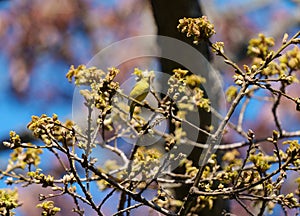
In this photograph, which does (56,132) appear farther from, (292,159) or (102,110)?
(292,159)

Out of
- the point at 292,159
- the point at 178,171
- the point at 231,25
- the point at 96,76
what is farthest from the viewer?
the point at 231,25

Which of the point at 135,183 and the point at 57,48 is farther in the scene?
the point at 57,48

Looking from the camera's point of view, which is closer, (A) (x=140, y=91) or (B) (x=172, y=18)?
(A) (x=140, y=91)

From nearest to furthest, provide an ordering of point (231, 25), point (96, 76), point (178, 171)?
point (96, 76)
point (178, 171)
point (231, 25)

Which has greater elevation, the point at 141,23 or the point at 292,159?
the point at 141,23

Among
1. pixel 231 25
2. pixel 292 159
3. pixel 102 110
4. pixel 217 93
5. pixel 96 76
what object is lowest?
pixel 292 159

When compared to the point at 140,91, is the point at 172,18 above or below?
above

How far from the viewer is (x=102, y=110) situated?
746 mm

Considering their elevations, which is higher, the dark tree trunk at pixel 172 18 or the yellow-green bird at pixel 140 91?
the dark tree trunk at pixel 172 18

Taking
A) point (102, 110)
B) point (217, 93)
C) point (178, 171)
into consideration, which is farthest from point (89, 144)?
point (217, 93)

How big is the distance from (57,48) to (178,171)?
320cm

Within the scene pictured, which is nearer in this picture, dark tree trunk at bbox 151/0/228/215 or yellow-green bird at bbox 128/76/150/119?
yellow-green bird at bbox 128/76/150/119

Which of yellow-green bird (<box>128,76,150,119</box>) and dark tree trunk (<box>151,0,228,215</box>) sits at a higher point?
dark tree trunk (<box>151,0,228,215</box>)

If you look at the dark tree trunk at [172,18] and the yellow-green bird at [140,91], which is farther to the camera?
the dark tree trunk at [172,18]
